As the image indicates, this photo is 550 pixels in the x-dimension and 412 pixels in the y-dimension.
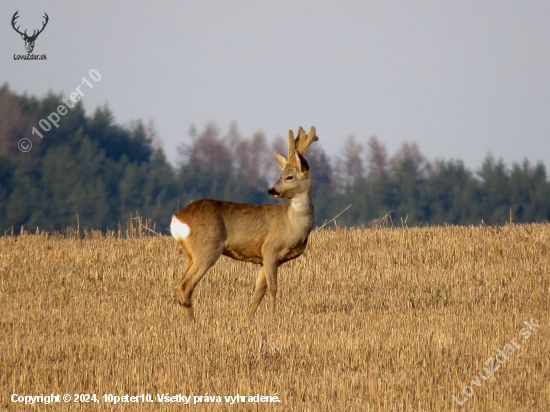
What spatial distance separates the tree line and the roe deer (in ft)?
166

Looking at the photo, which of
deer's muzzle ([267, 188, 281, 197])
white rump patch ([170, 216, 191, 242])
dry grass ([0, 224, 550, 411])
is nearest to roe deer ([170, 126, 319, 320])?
white rump patch ([170, 216, 191, 242])

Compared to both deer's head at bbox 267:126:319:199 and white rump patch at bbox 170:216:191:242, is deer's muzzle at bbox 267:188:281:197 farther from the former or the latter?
white rump patch at bbox 170:216:191:242

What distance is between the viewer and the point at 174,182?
7206cm

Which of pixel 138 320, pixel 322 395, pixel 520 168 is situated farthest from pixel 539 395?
pixel 520 168

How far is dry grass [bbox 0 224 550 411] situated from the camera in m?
5.58

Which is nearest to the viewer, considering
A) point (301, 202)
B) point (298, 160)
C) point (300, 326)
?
point (300, 326)

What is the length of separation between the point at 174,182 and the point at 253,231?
211 ft

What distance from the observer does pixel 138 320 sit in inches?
337

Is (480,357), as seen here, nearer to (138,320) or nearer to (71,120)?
(138,320)

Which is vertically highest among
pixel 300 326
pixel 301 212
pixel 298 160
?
pixel 298 160

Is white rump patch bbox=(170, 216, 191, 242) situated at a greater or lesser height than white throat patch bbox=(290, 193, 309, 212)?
lesser

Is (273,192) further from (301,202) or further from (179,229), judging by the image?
(179,229)

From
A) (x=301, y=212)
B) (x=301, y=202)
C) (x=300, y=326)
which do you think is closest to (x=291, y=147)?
(x=301, y=202)

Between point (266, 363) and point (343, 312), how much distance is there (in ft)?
9.32
